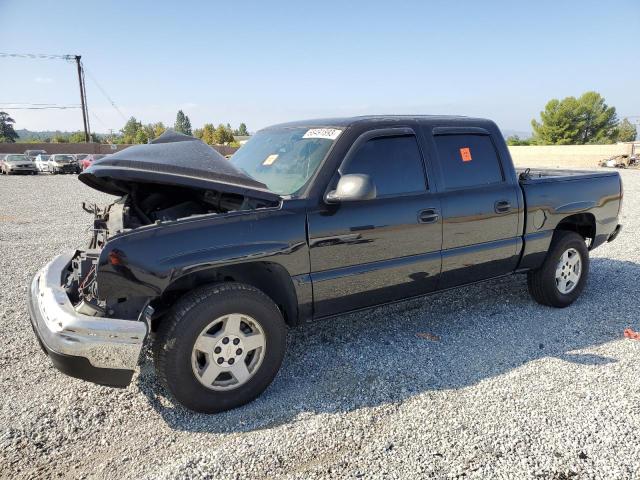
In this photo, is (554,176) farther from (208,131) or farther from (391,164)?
(208,131)

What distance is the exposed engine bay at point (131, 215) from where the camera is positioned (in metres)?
2.82

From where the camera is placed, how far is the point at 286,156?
3.70m

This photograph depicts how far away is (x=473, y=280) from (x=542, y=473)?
76.7 inches

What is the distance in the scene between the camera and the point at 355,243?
3.37 m

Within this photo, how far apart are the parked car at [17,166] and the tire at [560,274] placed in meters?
34.3

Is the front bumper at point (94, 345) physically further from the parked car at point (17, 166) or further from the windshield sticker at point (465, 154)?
the parked car at point (17, 166)

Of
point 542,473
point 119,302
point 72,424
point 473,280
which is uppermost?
point 119,302

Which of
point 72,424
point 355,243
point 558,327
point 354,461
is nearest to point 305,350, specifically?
point 355,243

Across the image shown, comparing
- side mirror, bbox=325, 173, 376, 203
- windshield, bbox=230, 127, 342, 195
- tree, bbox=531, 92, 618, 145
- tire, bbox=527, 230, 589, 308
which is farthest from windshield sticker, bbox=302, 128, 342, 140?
tree, bbox=531, 92, 618, 145

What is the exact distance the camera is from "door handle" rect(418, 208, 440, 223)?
366cm

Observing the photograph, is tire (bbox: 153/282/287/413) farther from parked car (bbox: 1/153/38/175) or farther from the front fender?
parked car (bbox: 1/153/38/175)

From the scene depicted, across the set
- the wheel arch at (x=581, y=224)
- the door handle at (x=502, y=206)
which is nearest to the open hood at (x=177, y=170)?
the door handle at (x=502, y=206)

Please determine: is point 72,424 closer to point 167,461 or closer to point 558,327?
point 167,461

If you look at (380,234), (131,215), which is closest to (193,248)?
(131,215)
